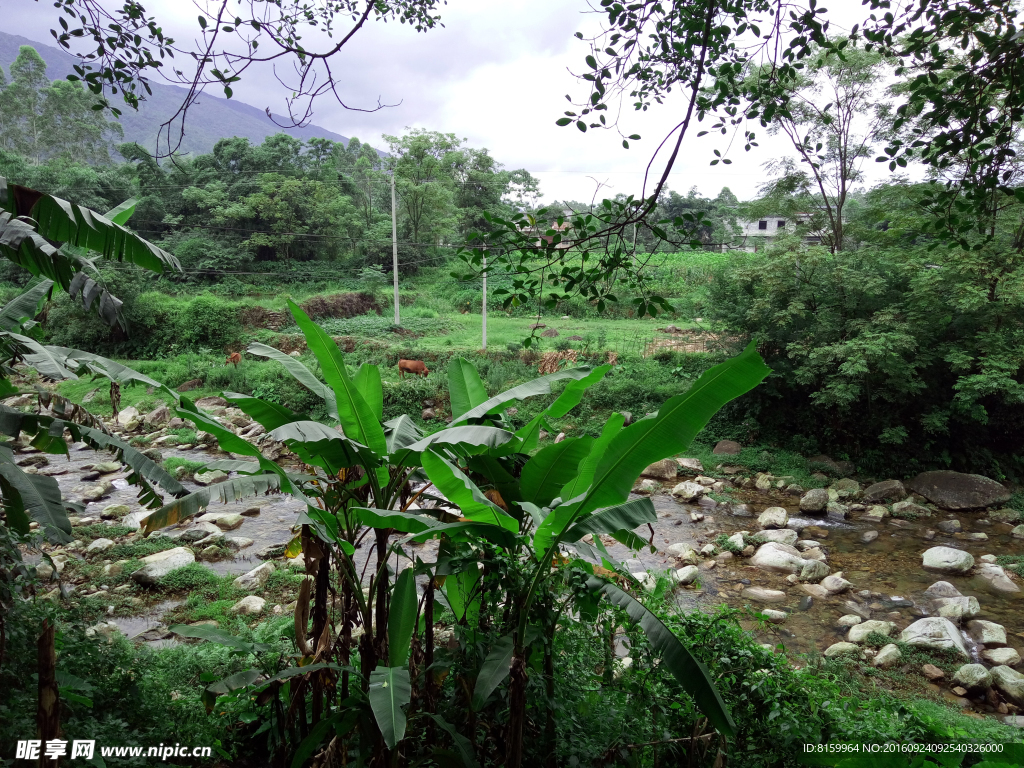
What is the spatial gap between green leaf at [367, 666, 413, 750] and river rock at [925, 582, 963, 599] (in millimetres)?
5490

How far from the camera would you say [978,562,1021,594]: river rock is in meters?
5.32

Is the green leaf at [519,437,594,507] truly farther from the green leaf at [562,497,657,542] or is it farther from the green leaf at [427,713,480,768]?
the green leaf at [427,713,480,768]

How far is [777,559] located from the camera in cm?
579

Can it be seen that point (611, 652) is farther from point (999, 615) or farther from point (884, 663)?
point (999, 615)

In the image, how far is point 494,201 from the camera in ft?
53.9

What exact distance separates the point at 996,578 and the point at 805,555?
5.19 feet

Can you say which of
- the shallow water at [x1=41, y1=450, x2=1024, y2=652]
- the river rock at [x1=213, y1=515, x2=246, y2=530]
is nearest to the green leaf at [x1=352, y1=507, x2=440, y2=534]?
the shallow water at [x1=41, y1=450, x2=1024, y2=652]

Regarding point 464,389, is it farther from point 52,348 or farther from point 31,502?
point 52,348

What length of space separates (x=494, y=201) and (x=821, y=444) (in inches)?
436

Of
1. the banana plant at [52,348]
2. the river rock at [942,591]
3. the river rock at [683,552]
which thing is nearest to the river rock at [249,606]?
the banana plant at [52,348]

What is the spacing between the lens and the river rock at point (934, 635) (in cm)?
428

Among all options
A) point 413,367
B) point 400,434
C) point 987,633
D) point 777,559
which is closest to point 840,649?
point 987,633

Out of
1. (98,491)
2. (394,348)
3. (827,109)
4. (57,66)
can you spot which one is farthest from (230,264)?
(57,66)

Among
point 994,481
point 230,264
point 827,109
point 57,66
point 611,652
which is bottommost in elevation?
point 994,481
